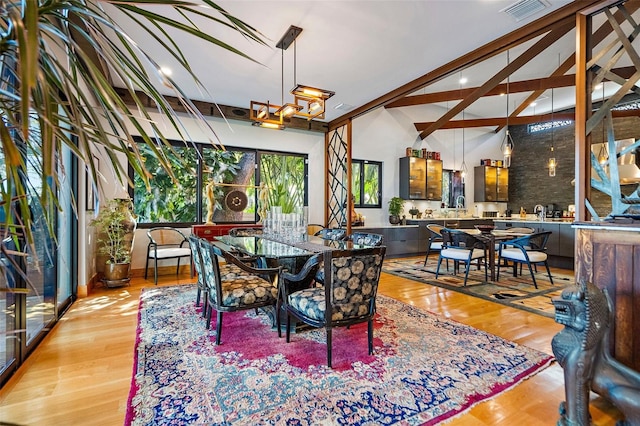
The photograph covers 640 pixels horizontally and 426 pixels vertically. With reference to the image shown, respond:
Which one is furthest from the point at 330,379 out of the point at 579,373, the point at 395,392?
the point at 579,373

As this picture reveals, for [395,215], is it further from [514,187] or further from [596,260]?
[596,260]

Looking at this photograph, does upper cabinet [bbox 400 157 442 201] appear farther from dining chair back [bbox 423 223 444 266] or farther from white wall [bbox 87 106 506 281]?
dining chair back [bbox 423 223 444 266]

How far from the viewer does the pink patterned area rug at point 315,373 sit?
173cm

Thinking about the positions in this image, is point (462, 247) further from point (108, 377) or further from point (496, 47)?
point (108, 377)

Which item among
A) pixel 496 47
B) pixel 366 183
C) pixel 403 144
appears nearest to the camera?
pixel 496 47

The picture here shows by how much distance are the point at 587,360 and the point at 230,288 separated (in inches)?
93.1

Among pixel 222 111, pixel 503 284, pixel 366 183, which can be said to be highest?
pixel 222 111

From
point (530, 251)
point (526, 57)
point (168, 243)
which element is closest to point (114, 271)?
point (168, 243)

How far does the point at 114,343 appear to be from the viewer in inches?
103

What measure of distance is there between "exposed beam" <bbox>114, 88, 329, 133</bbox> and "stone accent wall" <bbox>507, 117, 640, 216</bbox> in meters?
6.08

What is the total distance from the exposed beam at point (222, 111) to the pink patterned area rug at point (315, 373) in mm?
3070

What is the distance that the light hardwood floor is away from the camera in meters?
1.72

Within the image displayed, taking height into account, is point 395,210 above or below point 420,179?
below

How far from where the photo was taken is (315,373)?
2.13 meters
